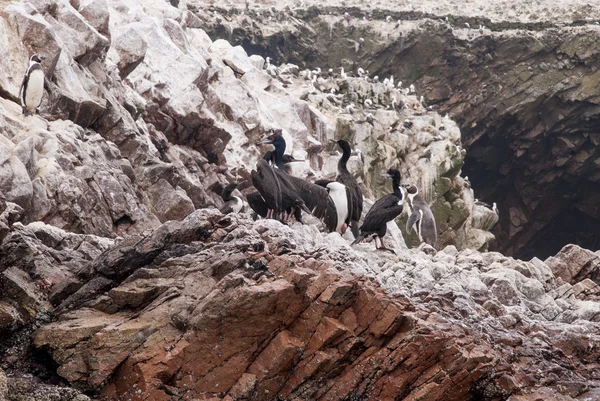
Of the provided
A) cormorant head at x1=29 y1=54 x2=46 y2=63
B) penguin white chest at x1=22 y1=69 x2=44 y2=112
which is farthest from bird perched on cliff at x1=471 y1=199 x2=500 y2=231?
penguin white chest at x1=22 y1=69 x2=44 y2=112

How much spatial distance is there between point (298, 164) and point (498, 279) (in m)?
13.6

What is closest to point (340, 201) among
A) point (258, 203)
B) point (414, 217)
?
point (258, 203)

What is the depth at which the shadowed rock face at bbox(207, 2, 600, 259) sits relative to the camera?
161ft

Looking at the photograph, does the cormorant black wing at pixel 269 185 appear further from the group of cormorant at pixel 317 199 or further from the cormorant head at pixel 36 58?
the cormorant head at pixel 36 58

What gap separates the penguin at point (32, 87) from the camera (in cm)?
1506

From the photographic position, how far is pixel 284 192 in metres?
13.6

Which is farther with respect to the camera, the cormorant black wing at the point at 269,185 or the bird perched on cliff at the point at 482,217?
the bird perched on cliff at the point at 482,217

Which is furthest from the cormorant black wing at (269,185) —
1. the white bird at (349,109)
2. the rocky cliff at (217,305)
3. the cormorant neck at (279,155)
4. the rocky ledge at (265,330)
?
the white bird at (349,109)

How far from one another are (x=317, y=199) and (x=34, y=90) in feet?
19.1

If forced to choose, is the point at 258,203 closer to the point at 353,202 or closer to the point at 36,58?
the point at 353,202

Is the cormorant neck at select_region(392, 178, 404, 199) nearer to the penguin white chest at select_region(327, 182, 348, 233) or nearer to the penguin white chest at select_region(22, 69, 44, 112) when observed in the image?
the penguin white chest at select_region(327, 182, 348, 233)

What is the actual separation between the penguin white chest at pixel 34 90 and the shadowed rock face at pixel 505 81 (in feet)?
118

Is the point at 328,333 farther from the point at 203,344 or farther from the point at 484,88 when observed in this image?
the point at 484,88

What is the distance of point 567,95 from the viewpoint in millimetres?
48281
